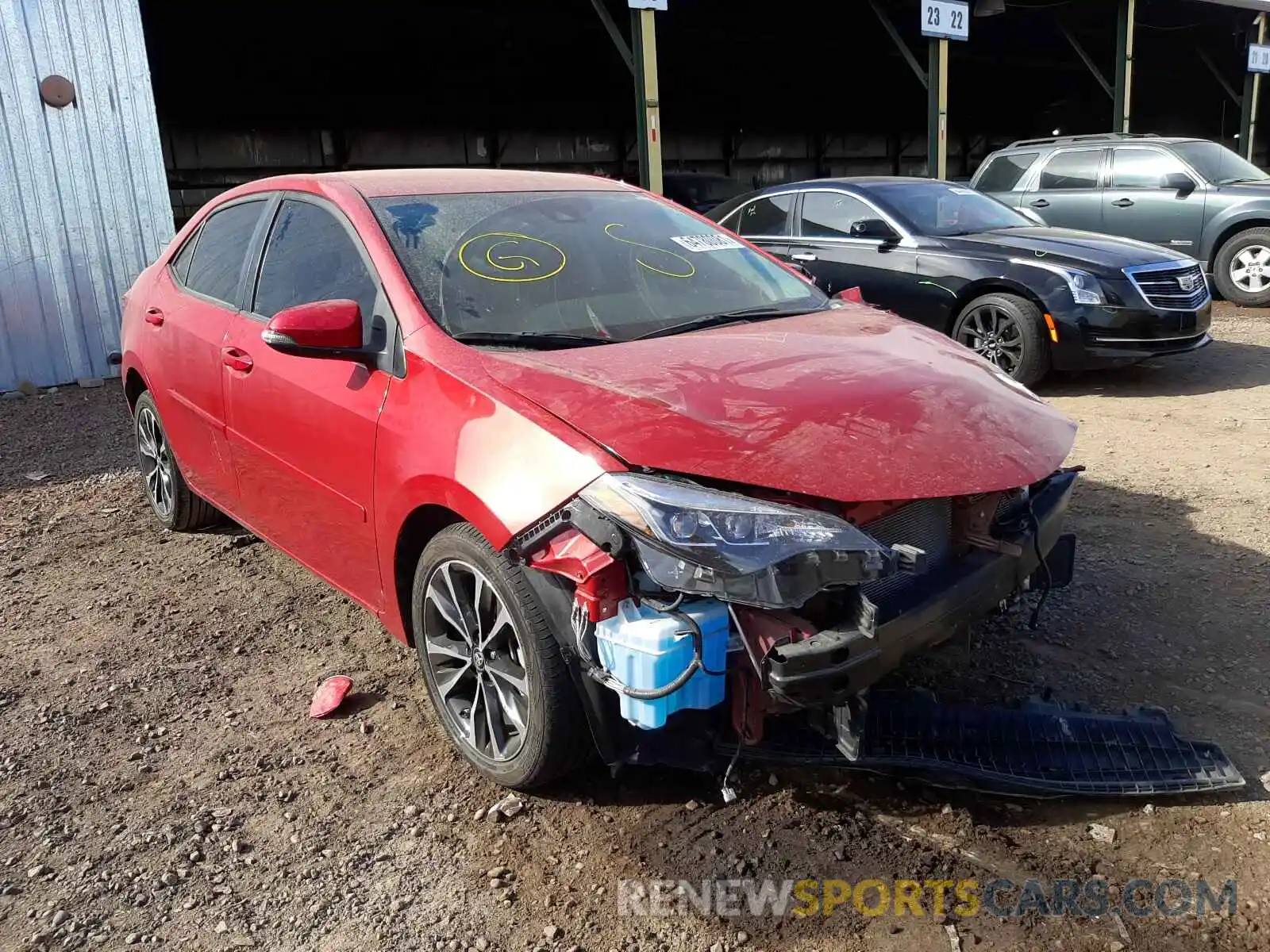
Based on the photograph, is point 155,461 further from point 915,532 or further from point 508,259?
point 915,532

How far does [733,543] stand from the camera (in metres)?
2.11

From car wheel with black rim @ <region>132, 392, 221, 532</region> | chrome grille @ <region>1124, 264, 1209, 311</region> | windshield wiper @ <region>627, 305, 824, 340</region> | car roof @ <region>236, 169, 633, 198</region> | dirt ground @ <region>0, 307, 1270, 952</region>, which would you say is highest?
car roof @ <region>236, 169, 633, 198</region>

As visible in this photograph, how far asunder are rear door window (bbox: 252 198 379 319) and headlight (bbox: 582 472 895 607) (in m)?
1.30

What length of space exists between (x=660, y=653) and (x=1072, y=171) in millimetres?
10353

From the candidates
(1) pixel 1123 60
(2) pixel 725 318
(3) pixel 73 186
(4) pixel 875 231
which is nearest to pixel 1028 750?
(2) pixel 725 318

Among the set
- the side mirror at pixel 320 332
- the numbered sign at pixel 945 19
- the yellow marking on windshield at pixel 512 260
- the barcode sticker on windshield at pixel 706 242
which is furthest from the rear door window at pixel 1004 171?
the side mirror at pixel 320 332

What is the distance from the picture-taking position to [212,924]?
224 cm

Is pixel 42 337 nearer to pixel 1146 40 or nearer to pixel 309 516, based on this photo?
pixel 309 516

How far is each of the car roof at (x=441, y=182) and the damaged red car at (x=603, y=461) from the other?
2 cm

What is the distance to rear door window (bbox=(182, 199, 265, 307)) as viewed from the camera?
381 centimetres

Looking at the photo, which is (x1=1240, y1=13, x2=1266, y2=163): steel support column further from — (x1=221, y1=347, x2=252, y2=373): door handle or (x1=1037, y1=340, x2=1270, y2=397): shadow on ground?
(x1=221, y1=347, x2=252, y2=373): door handle

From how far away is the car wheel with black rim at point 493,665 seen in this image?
2359 millimetres

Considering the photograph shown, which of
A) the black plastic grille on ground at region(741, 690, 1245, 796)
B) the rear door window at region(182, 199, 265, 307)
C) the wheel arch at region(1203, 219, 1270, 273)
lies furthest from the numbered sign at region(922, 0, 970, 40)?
the black plastic grille on ground at region(741, 690, 1245, 796)

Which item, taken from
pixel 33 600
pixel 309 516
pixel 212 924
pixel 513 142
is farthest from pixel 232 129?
pixel 212 924
